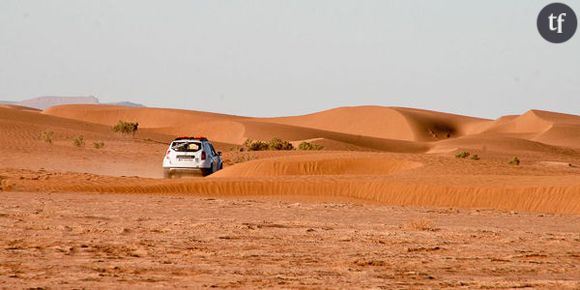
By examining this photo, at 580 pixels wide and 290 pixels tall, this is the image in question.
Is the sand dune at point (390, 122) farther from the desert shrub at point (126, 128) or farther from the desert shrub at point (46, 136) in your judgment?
the desert shrub at point (46, 136)

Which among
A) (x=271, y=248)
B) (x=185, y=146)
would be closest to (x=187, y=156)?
(x=185, y=146)

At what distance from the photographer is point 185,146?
1180 inches

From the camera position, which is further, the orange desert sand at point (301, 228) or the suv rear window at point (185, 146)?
the suv rear window at point (185, 146)

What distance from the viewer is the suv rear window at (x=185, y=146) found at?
30.0 m

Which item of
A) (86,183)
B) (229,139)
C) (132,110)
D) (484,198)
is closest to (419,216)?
(484,198)

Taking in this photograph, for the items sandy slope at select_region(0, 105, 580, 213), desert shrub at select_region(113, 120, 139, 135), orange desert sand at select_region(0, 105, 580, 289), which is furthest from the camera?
desert shrub at select_region(113, 120, 139, 135)

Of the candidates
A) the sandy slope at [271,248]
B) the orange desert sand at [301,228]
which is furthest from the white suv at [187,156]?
the sandy slope at [271,248]

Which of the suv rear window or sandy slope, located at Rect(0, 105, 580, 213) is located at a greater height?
the suv rear window

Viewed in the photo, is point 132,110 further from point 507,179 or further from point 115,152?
point 507,179

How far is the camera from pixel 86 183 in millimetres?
28266

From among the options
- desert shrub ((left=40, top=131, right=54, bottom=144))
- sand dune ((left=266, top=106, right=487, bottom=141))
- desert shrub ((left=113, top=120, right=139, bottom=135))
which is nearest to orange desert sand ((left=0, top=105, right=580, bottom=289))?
desert shrub ((left=40, top=131, right=54, bottom=144))

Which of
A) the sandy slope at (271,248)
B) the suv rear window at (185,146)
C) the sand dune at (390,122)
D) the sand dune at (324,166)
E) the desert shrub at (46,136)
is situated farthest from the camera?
the sand dune at (390,122)

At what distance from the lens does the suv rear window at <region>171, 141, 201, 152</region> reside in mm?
29953

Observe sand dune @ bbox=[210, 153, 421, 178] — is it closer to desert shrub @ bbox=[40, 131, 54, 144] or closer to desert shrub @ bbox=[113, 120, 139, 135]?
desert shrub @ bbox=[40, 131, 54, 144]
